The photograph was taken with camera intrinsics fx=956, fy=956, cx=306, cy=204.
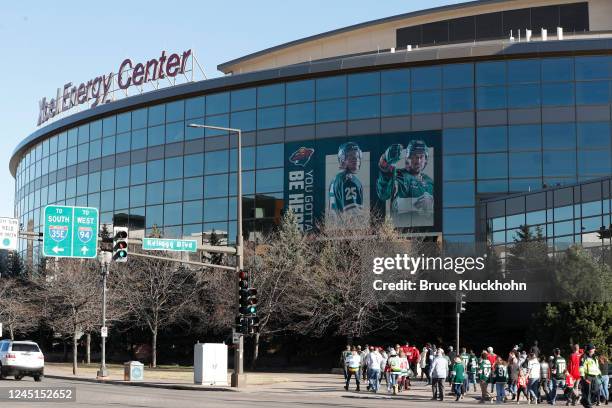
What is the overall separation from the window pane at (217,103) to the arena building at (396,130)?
0.35ft

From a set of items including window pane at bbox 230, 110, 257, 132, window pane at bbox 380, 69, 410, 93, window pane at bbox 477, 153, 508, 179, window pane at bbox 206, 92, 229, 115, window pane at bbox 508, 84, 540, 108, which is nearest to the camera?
window pane at bbox 477, 153, 508, 179

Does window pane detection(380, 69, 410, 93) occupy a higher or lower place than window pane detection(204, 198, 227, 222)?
higher

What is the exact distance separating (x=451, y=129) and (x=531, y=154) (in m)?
5.45

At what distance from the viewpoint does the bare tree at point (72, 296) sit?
199 ft

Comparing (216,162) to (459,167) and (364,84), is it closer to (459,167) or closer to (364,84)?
(364,84)

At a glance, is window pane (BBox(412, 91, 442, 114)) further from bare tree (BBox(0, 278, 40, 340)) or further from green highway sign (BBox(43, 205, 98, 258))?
green highway sign (BBox(43, 205, 98, 258))

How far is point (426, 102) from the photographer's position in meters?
64.1

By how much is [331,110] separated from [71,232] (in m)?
33.5

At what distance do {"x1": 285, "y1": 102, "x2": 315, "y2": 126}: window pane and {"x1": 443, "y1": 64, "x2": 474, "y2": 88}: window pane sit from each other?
32.1ft

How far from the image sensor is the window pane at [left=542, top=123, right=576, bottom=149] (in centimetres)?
6116

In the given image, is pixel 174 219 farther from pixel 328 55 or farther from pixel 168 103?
pixel 328 55

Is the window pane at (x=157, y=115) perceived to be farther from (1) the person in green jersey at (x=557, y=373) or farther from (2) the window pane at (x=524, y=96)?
(1) the person in green jersey at (x=557, y=373)

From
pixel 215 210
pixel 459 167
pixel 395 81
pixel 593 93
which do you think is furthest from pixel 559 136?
pixel 215 210

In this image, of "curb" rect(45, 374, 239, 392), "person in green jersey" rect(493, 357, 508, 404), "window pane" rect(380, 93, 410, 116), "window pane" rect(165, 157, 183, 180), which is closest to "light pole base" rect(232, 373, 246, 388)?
"curb" rect(45, 374, 239, 392)
